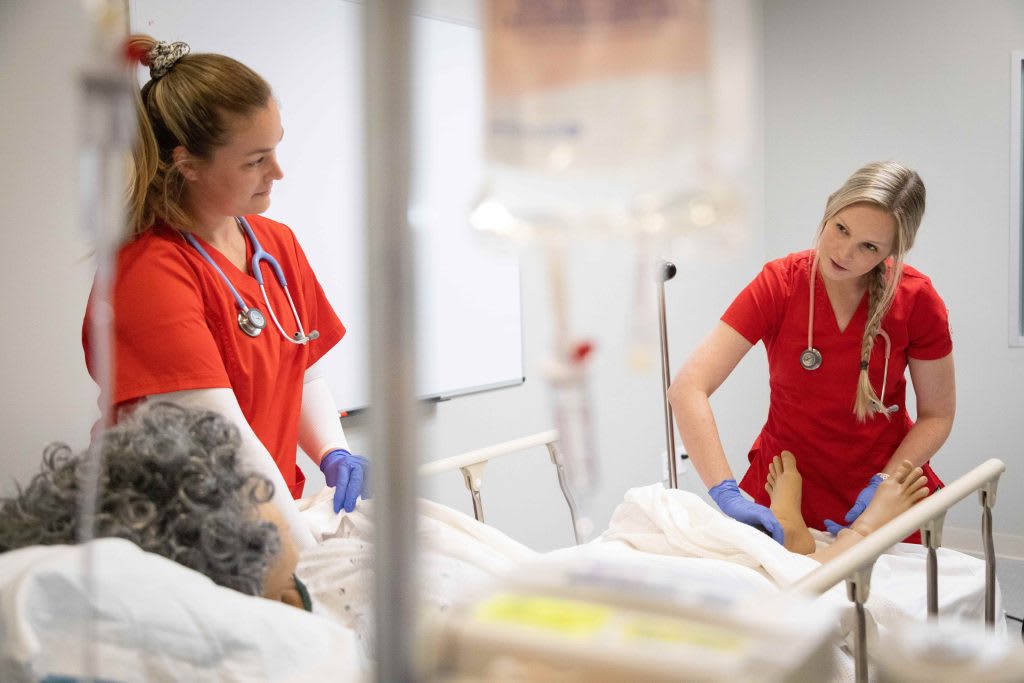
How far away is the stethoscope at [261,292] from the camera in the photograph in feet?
5.04

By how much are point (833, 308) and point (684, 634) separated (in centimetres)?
166

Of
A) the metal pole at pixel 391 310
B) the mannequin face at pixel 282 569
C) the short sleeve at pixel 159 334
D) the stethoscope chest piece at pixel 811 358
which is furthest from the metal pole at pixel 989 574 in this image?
the metal pole at pixel 391 310

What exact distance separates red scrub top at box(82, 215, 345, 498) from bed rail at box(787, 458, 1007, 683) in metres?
0.88

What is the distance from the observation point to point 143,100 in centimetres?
151

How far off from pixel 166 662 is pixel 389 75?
693mm

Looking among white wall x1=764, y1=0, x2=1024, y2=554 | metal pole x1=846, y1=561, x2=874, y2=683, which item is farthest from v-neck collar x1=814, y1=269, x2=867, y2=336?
white wall x1=764, y1=0, x2=1024, y2=554

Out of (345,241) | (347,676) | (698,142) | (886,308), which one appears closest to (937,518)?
(886,308)

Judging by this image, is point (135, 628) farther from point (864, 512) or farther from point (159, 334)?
point (864, 512)

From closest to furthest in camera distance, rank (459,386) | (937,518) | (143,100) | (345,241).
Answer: (143,100) → (937,518) → (345,241) → (459,386)

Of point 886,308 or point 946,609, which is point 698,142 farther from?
point 886,308

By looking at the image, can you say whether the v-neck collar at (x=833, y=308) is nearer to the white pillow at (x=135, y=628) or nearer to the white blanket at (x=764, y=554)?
the white blanket at (x=764, y=554)

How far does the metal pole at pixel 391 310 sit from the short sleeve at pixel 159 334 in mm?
921

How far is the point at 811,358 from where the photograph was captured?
2.13 m

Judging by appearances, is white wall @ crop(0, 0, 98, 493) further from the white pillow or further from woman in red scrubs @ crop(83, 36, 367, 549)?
the white pillow
